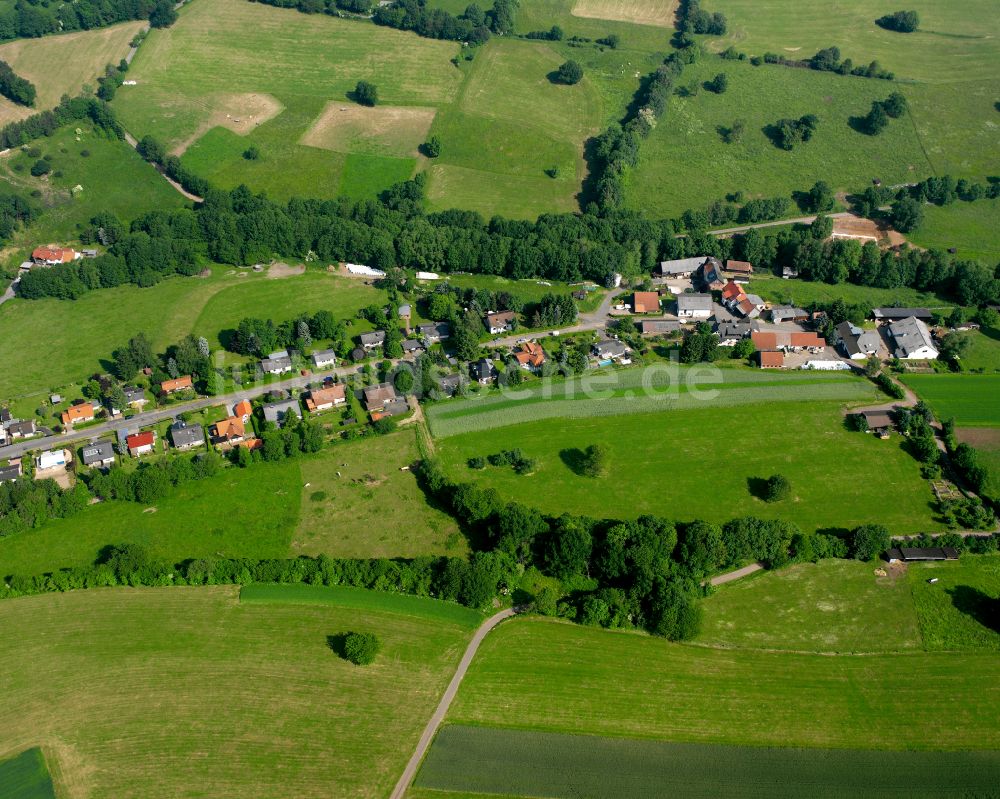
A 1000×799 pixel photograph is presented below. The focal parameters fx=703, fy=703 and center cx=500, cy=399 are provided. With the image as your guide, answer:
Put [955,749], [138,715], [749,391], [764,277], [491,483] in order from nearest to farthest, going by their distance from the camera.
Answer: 1. [955,749]
2. [138,715]
3. [491,483]
4. [749,391]
5. [764,277]

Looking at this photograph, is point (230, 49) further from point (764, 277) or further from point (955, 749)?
point (955, 749)

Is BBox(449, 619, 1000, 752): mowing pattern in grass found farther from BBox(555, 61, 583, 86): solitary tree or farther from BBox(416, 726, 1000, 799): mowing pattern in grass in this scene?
BBox(555, 61, 583, 86): solitary tree

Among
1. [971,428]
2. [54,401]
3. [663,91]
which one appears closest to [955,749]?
[971,428]

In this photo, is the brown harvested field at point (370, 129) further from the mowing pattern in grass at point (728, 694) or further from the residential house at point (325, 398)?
the mowing pattern in grass at point (728, 694)

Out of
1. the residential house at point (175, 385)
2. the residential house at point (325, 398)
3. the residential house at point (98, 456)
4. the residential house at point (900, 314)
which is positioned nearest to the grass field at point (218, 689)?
the residential house at point (98, 456)

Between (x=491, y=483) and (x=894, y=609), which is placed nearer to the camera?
(x=894, y=609)

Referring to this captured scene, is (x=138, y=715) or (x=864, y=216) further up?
(x=864, y=216)

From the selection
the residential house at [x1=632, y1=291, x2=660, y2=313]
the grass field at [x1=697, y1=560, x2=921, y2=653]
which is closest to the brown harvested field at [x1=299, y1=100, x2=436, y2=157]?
the residential house at [x1=632, y1=291, x2=660, y2=313]
